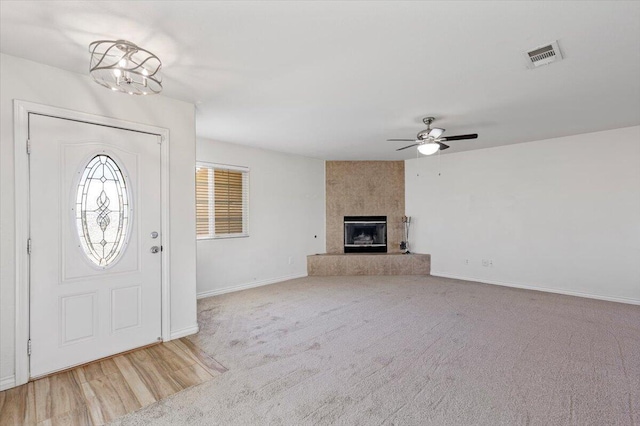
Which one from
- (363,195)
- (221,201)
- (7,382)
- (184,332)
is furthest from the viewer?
(363,195)

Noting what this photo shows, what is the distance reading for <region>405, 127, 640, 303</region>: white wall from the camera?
442 cm

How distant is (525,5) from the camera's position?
1781 mm

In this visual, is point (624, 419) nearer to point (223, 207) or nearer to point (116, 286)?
point (116, 286)

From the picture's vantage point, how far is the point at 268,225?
573 cm

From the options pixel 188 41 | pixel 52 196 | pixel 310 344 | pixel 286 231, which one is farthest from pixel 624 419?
pixel 286 231

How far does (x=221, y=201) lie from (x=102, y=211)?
2.35 metres

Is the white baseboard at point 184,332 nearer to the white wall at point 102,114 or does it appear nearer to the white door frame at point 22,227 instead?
the white wall at point 102,114

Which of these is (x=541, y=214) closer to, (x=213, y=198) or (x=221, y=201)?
(x=221, y=201)

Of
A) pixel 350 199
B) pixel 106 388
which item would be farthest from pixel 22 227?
pixel 350 199

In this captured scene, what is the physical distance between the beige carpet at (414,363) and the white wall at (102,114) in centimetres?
73

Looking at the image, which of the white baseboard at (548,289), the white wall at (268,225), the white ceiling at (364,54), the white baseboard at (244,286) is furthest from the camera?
the white wall at (268,225)

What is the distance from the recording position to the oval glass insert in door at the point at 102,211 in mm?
2658

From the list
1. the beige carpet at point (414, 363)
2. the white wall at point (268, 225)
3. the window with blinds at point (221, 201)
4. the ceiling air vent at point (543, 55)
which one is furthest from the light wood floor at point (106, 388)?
the ceiling air vent at point (543, 55)

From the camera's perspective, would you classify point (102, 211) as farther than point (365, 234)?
No
